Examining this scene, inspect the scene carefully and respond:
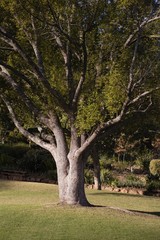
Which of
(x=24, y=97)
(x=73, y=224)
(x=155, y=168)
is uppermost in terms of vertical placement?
(x=24, y=97)

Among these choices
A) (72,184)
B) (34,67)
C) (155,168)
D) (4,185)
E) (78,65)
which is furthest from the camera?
(155,168)

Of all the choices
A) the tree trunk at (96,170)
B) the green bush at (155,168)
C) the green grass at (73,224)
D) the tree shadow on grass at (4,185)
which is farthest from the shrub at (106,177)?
the green grass at (73,224)

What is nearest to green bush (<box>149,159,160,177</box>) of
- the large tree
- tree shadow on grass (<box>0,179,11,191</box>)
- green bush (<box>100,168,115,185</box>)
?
green bush (<box>100,168,115,185</box>)

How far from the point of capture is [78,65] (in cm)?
1441

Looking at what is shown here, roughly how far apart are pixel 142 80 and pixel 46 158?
12712 millimetres

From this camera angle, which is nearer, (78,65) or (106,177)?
(78,65)

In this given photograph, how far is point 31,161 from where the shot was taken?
945 inches

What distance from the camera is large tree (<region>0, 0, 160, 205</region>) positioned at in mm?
11859

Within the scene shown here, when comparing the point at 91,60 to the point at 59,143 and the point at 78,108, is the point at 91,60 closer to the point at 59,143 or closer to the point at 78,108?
the point at 78,108

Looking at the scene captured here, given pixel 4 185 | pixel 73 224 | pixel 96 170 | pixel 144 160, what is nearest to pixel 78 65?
pixel 73 224

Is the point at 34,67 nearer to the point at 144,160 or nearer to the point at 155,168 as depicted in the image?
the point at 155,168

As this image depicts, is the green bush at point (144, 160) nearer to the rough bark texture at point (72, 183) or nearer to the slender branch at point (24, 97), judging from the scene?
the rough bark texture at point (72, 183)

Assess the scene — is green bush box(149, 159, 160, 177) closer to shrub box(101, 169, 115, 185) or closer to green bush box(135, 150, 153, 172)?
shrub box(101, 169, 115, 185)

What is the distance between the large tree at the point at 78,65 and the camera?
1186cm
